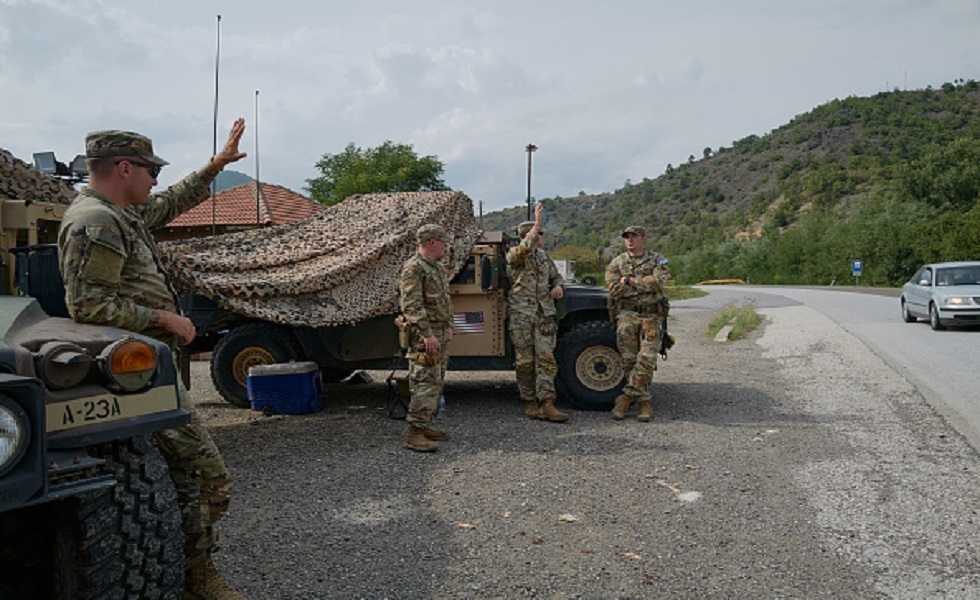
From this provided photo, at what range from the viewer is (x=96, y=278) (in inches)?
120

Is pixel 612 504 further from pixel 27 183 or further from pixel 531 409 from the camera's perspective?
pixel 27 183

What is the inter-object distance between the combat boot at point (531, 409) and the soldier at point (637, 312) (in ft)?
2.49

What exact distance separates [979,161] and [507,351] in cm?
5275

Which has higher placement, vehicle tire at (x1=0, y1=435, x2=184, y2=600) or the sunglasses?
the sunglasses

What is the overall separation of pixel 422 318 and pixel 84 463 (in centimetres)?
423

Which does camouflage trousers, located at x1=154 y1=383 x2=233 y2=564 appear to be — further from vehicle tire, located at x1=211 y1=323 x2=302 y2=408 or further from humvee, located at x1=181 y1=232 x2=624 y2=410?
vehicle tire, located at x1=211 y1=323 x2=302 y2=408

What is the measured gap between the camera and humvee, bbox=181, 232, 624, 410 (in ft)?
26.8

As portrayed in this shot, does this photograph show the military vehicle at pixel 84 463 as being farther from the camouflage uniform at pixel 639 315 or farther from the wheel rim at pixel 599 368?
the wheel rim at pixel 599 368

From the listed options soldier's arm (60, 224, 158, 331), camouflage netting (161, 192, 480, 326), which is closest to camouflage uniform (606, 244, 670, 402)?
camouflage netting (161, 192, 480, 326)

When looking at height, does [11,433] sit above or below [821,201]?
below

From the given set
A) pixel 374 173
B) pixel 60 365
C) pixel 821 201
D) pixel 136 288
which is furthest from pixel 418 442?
pixel 821 201

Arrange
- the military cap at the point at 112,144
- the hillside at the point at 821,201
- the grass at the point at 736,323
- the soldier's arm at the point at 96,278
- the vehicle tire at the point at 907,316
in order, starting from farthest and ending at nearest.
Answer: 1. the hillside at the point at 821,201
2. the vehicle tire at the point at 907,316
3. the grass at the point at 736,323
4. the military cap at the point at 112,144
5. the soldier's arm at the point at 96,278

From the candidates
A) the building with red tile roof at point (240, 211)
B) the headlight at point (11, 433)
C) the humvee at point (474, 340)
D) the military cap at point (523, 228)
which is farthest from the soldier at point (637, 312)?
the building with red tile roof at point (240, 211)

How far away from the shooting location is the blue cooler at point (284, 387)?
7.86m
